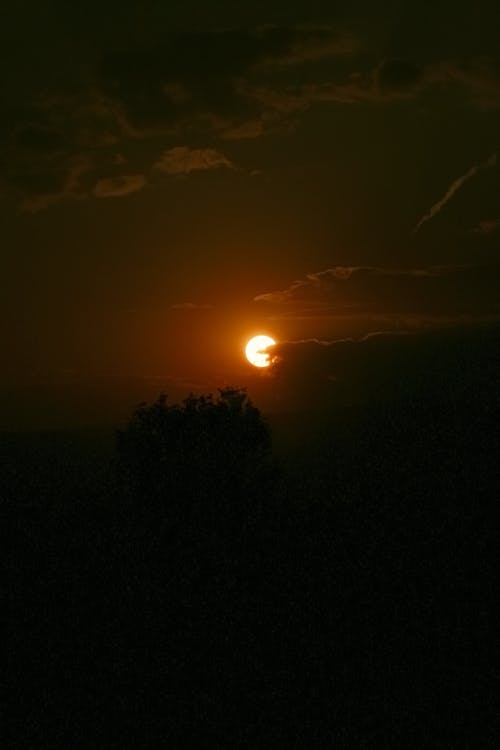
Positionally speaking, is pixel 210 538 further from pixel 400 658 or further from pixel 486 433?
pixel 486 433

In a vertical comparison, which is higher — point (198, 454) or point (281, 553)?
point (198, 454)

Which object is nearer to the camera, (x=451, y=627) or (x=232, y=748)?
(x=232, y=748)

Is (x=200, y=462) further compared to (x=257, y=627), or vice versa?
(x=200, y=462)

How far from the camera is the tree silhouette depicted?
50.1 meters

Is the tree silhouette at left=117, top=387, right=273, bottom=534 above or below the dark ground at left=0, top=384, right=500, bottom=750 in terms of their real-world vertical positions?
above

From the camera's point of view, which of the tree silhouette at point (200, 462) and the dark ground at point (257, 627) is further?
the tree silhouette at point (200, 462)

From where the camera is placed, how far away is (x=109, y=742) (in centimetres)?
2372

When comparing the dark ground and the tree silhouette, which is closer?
the dark ground

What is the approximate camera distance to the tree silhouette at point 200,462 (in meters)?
50.1

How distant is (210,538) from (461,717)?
23231mm

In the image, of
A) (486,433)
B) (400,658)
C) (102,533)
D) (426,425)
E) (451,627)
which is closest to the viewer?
(400,658)

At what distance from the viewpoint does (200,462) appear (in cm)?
5138

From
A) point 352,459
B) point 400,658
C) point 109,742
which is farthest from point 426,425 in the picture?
point 109,742

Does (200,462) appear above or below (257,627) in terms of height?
above
